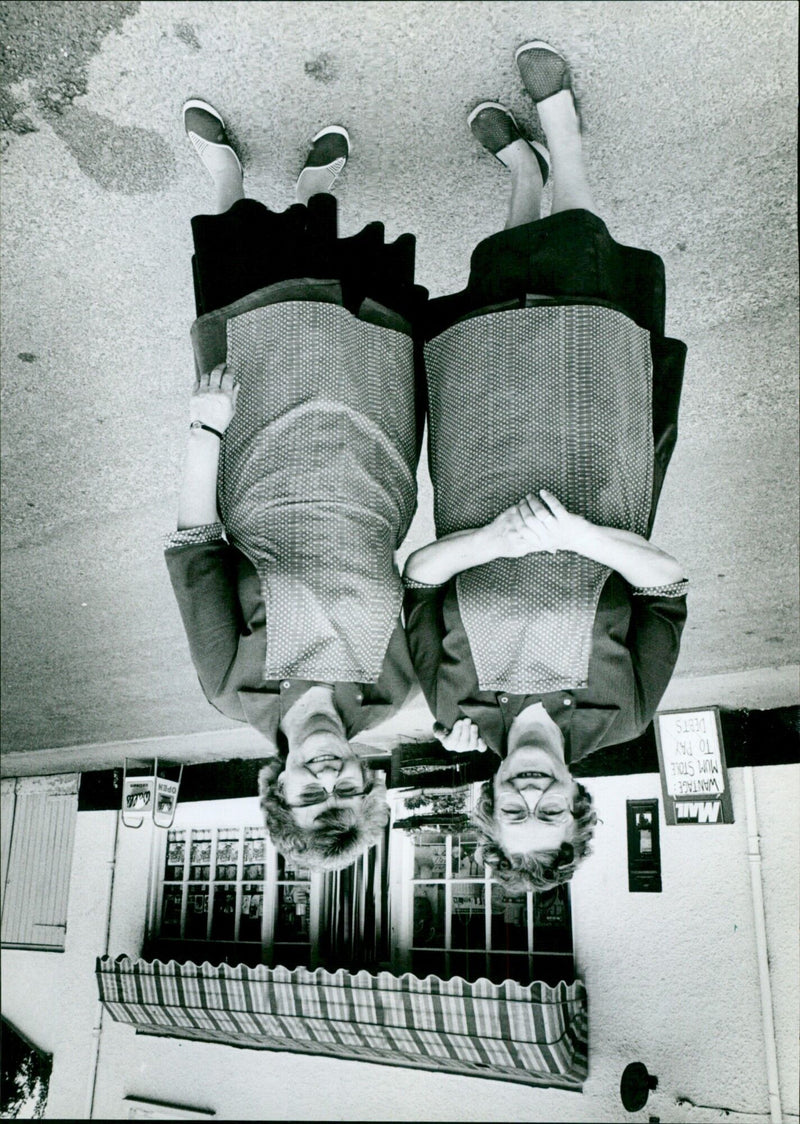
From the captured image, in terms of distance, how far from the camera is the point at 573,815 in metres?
2.38

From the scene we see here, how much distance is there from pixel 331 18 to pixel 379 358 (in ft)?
2.59

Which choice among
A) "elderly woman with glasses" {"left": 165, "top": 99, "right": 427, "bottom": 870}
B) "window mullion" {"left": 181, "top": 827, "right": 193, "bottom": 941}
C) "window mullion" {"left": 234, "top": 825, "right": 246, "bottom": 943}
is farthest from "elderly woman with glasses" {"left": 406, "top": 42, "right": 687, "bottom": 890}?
"window mullion" {"left": 181, "top": 827, "right": 193, "bottom": 941}

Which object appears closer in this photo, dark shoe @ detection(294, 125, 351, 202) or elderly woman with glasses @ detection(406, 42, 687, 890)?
elderly woman with glasses @ detection(406, 42, 687, 890)

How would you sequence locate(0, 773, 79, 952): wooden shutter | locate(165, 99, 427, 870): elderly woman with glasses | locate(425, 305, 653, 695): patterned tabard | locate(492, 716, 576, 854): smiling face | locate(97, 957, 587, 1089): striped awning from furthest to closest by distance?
locate(0, 773, 79, 952): wooden shutter
locate(97, 957, 587, 1089): striped awning
locate(492, 716, 576, 854): smiling face
locate(165, 99, 427, 870): elderly woman with glasses
locate(425, 305, 653, 695): patterned tabard

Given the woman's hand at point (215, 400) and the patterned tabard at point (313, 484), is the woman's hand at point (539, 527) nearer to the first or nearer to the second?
the patterned tabard at point (313, 484)

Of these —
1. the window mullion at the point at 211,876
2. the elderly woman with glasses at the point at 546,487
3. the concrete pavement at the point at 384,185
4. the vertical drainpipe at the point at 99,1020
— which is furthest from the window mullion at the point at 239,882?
the elderly woman with glasses at the point at 546,487

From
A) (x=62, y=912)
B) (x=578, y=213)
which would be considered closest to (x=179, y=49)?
(x=578, y=213)

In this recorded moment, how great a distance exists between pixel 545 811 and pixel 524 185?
1.64 metres

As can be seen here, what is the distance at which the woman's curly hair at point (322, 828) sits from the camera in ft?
7.58

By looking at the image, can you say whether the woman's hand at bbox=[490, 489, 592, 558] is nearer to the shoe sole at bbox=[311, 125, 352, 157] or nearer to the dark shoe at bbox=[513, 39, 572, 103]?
the dark shoe at bbox=[513, 39, 572, 103]

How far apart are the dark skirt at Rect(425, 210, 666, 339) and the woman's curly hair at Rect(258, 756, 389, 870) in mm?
1298

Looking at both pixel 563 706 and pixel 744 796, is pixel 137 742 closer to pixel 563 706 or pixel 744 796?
pixel 744 796

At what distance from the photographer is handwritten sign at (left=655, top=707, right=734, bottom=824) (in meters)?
5.11

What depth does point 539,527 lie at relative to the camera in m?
1.82
